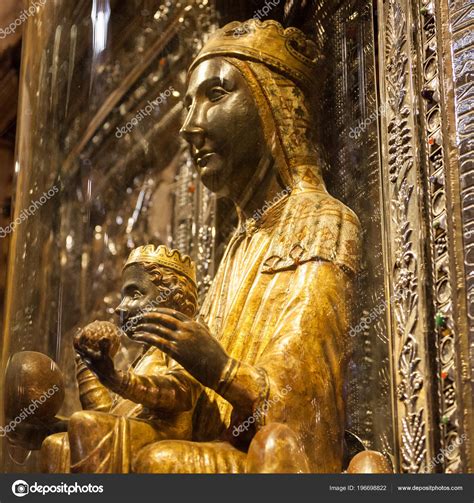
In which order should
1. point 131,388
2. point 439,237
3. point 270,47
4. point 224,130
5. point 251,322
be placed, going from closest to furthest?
point 131,388
point 439,237
point 251,322
point 224,130
point 270,47

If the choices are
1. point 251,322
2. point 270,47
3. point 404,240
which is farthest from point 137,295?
point 270,47

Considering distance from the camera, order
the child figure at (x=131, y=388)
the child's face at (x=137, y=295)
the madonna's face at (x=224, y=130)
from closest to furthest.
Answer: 1. the child figure at (x=131, y=388)
2. the child's face at (x=137, y=295)
3. the madonna's face at (x=224, y=130)

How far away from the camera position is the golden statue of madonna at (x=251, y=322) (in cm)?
247

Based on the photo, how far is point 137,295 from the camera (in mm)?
2828

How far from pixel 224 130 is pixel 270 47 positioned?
11.7 inches

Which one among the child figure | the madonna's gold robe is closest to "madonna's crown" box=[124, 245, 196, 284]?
the child figure

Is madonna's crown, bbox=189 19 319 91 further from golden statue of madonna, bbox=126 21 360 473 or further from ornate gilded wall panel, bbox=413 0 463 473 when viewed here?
ornate gilded wall panel, bbox=413 0 463 473

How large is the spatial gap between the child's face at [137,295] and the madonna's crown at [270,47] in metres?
0.68

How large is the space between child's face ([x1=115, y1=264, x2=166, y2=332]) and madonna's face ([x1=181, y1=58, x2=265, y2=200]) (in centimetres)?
37

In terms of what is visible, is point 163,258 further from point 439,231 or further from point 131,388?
point 439,231

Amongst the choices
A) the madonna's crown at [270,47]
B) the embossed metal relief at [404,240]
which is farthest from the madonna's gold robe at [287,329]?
the madonna's crown at [270,47]

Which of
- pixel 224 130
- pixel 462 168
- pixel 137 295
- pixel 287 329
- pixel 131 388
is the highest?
pixel 224 130

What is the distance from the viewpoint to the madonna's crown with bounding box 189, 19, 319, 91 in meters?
3.13

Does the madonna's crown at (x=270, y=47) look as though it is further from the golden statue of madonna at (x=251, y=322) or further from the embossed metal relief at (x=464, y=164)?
the embossed metal relief at (x=464, y=164)
